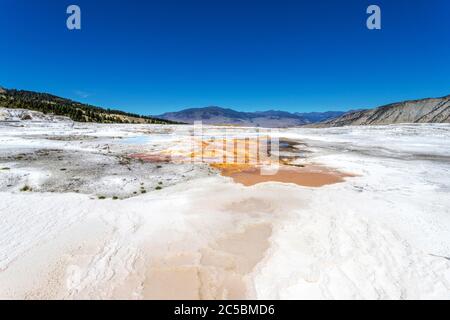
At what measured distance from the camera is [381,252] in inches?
306

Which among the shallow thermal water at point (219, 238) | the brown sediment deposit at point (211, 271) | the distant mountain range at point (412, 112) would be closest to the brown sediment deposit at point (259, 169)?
the shallow thermal water at point (219, 238)

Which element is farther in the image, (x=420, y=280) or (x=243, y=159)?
(x=243, y=159)

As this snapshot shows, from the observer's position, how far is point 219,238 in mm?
8836

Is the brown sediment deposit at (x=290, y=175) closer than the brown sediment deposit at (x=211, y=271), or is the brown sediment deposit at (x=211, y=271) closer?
the brown sediment deposit at (x=211, y=271)

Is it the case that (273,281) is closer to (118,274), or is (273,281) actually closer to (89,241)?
(118,274)

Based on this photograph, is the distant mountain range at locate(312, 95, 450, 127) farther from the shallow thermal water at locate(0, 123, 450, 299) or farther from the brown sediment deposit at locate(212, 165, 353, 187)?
the shallow thermal water at locate(0, 123, 450, 299)

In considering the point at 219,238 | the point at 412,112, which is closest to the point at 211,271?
the point at 219,238

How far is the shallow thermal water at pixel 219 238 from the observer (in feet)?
21.5

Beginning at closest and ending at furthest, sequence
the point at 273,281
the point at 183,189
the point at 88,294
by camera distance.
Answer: the point at 88,294 → the point at 273,281 → the point at 183,189

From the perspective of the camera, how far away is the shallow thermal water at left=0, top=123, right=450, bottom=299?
6539mm

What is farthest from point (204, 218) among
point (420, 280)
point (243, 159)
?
point (243, 159)

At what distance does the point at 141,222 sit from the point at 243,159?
1385 cm

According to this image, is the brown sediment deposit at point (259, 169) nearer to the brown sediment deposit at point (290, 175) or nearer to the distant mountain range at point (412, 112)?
the brown sediment deposit at point (290, 175)

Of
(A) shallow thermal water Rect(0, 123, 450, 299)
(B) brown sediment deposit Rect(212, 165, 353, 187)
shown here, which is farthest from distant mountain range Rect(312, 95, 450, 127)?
(A) shallow thermal water Rect(0, 123, 450, 299)
